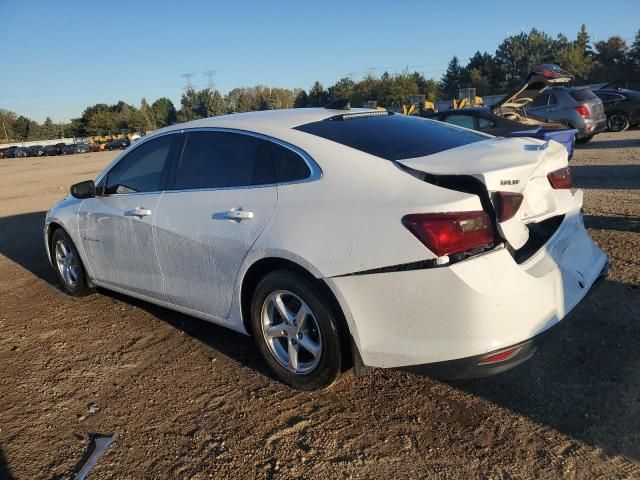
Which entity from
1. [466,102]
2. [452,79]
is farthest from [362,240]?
[452,79]

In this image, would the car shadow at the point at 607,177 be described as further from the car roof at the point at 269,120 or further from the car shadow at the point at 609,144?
the car roof at the point at 269,120

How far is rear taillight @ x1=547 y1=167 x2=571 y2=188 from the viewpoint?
10.1ft

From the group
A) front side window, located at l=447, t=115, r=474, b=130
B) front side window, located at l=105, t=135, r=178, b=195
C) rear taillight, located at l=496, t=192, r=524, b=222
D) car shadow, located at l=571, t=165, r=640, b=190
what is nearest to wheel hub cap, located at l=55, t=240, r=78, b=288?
front side window, located at l=105, t=135, r=178, b=195

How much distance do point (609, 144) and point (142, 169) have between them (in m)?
14.3

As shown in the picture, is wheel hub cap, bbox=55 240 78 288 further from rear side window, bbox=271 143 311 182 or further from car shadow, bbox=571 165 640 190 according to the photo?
car shadow, bbox=571 165 640 190

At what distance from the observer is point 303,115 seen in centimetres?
373

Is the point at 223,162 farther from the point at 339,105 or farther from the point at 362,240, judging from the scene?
the point at 362,240

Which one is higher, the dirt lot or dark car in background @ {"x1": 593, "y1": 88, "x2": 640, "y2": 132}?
dark car in background @ {"x1": 593, "y1": 88, "x2": 640, "y2": 132}

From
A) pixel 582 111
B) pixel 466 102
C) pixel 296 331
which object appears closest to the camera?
pixel 296 331

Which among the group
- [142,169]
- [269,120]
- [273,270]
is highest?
[269,120]

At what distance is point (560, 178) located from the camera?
3.14m

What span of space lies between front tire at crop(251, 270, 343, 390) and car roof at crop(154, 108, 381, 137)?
1.03 meters

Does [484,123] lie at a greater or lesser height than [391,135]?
lesser

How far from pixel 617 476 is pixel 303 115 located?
278 cm
